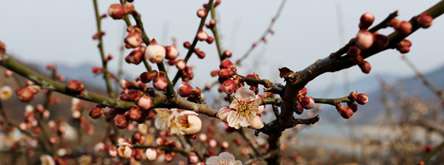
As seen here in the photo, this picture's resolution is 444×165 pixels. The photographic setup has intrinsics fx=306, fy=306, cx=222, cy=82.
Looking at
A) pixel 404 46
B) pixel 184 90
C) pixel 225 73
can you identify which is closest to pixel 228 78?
pixel 225 73

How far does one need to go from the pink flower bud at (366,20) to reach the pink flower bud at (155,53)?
0.51m

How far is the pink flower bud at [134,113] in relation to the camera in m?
0.84

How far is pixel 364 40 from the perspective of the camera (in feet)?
2.10

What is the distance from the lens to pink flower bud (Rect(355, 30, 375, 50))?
64 centimetres

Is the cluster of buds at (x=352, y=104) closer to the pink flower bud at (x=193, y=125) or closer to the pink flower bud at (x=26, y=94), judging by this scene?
the pink flower bud at (x=193, y=125)

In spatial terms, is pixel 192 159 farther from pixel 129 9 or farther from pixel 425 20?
pixel 425 20

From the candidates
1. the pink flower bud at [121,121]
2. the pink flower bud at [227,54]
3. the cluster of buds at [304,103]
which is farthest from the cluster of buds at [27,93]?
the pink flower bud at [227,54]

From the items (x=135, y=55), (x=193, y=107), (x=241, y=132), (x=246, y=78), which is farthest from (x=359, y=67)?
(x=241, y=132)

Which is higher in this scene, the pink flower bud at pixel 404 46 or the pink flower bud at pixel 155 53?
the pink flower bud at pixel 155 53

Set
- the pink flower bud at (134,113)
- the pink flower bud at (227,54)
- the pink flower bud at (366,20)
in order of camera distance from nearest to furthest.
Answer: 1. the pink flower bud at (366,20)
2. the pink flower bud at (134,113)
3. the pink flower bud at (227,54)

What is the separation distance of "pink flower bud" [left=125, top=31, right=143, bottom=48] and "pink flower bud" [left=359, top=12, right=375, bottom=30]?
0.57 metres

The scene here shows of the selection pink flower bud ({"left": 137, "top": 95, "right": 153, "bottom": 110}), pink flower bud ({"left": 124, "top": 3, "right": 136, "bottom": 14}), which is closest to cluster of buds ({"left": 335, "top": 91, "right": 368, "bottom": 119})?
pink flower bud ({"left": 137, "top": 95, "right": 153, "bottom": 110})

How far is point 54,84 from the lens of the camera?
2.35 ft

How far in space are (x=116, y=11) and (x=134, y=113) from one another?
0.95ft
